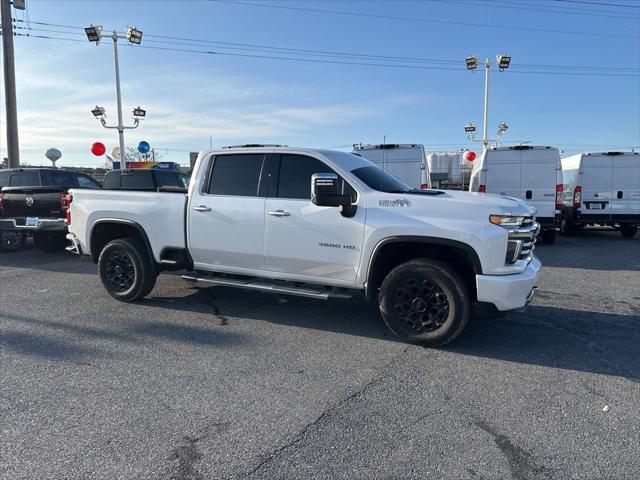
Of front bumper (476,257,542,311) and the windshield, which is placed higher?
the windshield

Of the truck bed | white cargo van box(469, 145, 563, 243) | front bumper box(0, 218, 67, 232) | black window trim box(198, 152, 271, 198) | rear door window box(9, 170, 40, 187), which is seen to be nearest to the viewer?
black window trim box(198, 152, 271, 198)

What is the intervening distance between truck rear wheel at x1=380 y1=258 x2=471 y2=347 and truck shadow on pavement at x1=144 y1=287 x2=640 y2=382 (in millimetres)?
266

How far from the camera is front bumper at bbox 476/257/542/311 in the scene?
4.39 meters

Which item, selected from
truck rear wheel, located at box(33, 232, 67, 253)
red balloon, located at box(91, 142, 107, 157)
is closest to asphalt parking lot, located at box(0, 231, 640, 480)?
truck rear wheel, located at box(33, 232, 67, 253)

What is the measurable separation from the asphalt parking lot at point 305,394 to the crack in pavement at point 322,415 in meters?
0.01

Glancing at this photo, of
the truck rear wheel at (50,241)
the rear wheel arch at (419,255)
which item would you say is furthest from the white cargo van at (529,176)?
the truck rear wheel at (50,241)

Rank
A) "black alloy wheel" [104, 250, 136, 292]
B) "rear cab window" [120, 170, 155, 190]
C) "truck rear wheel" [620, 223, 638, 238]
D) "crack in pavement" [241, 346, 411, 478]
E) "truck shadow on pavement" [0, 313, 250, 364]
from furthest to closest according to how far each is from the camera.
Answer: "truck rear wheel" [620, 223, 638, 238]
"rear cab window" [120, 170, 155, 190]
"black alloy wheel" [104, 250, 136, 292]
"truck shadow on pavement" [0, 313, 250, 364]
"crack in pavement" [241, 346, 411, 478]

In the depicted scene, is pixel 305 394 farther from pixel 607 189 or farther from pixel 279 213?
pixel 607 189

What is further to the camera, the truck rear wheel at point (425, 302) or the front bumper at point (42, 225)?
the front bumper at point (42, 225)

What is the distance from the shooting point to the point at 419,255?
4988 mm

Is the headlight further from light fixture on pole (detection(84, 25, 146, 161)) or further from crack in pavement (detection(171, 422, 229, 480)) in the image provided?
light fixture on pole (detection(84, 25, 146, 161))

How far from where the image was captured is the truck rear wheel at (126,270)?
6.18 metres

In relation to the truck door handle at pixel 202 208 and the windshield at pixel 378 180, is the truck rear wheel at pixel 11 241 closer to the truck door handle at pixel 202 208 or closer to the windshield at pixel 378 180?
the truck door handle at pixel 202 208

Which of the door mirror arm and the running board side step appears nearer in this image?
the door mirror arm
